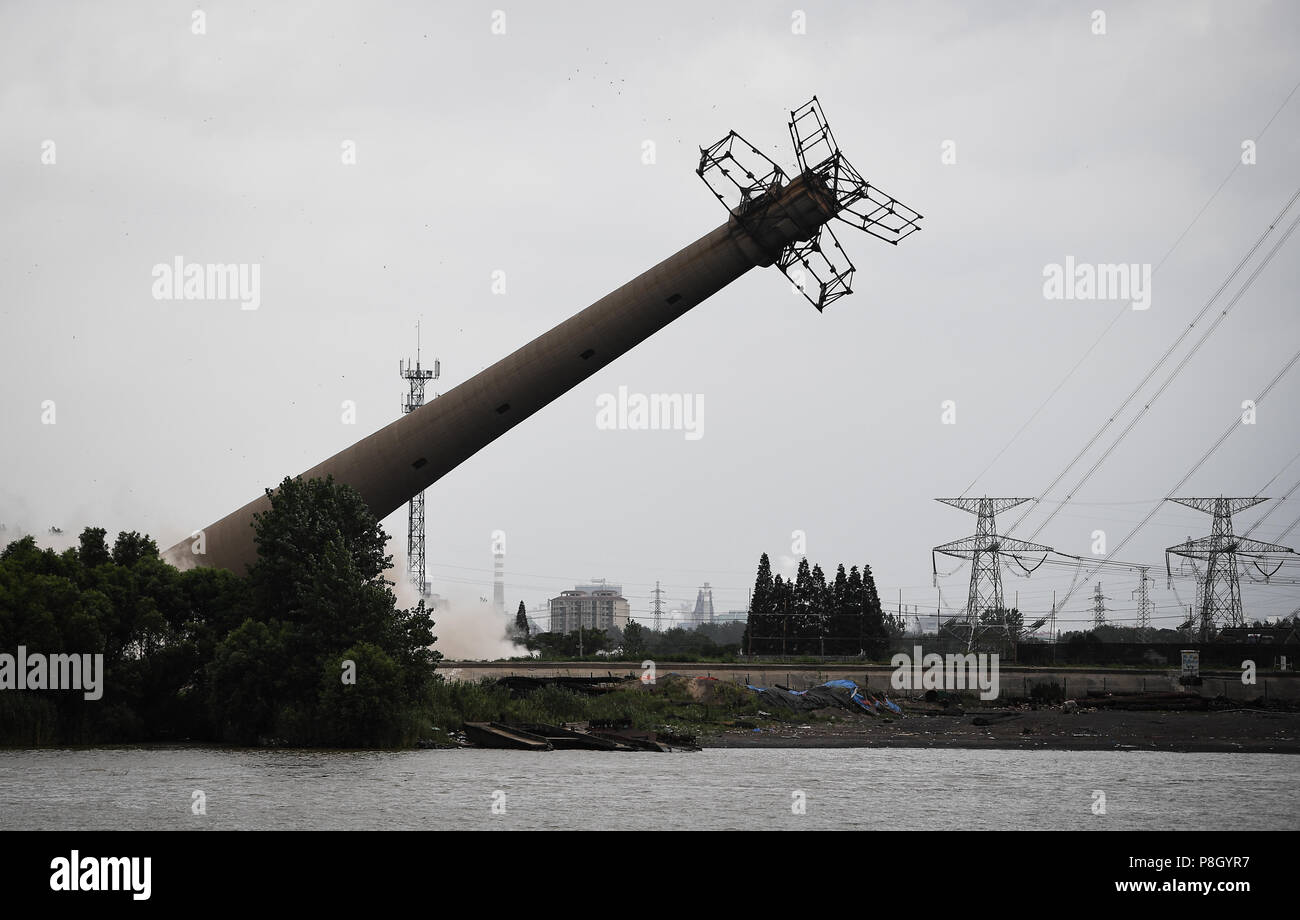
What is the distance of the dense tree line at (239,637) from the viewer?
1468 inches

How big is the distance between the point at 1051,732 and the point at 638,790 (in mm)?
21883

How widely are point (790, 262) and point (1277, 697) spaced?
33.8 meters

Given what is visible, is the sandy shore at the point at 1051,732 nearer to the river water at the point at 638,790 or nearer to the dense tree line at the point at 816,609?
the river water at the point at 638,790

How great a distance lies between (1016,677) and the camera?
6209cm

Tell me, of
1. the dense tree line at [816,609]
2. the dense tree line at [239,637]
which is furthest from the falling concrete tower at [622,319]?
the dense tree line at [816,609]

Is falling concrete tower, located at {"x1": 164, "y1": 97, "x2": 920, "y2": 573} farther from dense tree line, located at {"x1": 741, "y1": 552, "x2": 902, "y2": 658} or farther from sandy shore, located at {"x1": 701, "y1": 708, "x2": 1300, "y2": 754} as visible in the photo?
dense tree line, located at {"x1": 741, "y1": 552, "x2": 902, "y2": 658}

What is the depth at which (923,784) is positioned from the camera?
30.1 m

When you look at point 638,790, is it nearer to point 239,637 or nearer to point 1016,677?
point 239,637

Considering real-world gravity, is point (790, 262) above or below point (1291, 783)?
above

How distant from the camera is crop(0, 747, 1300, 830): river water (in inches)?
939

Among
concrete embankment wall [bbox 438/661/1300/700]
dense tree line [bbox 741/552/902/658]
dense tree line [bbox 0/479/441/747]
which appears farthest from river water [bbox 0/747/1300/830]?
dense tree line [bbox 741/552/902/658]

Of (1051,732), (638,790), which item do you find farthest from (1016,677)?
(638,790)
